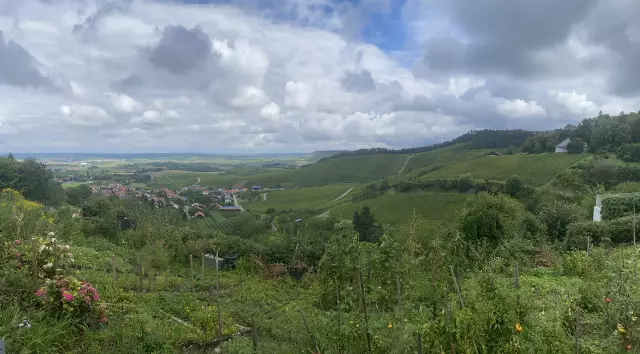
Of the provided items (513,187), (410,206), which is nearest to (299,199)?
(410,206)

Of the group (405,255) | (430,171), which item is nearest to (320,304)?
(405,255)

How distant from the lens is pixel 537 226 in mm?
15375

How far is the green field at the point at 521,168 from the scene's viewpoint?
52.2 metres

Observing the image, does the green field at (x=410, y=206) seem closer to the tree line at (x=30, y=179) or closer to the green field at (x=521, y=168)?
the green field at (x=521, y=168)

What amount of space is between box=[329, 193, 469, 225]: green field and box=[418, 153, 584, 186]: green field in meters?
8.83

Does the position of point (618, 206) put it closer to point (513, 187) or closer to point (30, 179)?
point (513, 187)

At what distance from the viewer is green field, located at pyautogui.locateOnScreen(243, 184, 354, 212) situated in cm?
6216

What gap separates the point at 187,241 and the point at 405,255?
8224mm

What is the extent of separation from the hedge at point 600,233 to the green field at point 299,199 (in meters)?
49.0

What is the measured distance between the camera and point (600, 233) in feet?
38.6

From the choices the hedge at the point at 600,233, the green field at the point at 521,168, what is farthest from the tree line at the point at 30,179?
the green field at the point at 521,168

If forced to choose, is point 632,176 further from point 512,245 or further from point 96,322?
point 96,322

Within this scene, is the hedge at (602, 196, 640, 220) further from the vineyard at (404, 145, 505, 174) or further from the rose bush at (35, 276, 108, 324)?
the vineyard at (404, 145, 505, 174)

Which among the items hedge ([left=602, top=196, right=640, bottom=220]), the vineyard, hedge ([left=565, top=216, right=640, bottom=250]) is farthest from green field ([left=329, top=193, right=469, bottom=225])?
the vineyard
